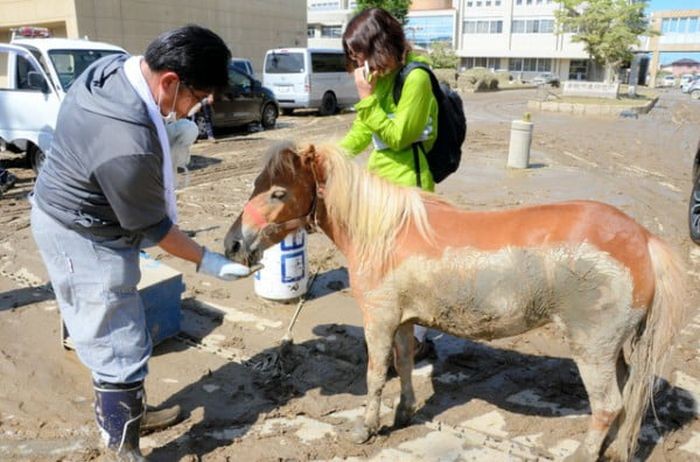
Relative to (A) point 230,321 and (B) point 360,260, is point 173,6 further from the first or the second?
(B) point 360,260

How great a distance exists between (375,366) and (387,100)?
1392mm

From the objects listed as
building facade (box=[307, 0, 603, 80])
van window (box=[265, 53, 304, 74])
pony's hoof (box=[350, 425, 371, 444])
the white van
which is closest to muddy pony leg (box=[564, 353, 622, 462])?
pony's hoof (box=[350, 425, 371, 444])

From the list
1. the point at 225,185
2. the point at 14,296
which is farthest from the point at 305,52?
the point at 14,296

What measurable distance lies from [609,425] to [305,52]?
16.1m

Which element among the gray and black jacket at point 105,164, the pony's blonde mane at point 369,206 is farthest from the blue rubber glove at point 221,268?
the pony's blonde mane at point 369,206

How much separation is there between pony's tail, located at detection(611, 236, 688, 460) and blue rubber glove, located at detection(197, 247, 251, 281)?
5.84 ft

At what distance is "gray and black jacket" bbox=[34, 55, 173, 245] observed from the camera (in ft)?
6.58

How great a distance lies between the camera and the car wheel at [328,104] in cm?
1777

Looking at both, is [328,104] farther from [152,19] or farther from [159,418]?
[159,418]

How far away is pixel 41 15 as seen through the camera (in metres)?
20.2

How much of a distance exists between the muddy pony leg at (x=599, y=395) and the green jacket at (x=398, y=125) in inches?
48.5

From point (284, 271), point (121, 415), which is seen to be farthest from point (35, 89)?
point (121, 415)

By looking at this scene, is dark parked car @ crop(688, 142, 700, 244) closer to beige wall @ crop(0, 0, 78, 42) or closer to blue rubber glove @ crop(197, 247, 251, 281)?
blue rubber glove @ crop(197, 247, 251, 281)

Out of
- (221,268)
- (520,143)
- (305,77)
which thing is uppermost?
(305,77)
